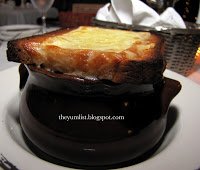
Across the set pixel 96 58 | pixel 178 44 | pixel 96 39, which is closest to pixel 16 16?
pixel 178 44

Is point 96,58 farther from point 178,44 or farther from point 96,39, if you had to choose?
point 178,44

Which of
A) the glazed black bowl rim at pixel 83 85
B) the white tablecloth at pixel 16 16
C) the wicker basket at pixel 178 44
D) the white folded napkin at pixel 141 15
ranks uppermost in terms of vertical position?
the glazed black bowl rim at pixel 83 85

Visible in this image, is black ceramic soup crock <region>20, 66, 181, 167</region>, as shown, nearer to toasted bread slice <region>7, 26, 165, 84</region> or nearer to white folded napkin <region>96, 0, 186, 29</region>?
toasted bread slice <region>7, 26, 165, 84</region>

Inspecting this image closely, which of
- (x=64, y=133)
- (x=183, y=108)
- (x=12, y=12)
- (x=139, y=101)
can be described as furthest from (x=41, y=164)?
(x=12, y=12)

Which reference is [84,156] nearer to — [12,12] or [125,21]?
[125,21]

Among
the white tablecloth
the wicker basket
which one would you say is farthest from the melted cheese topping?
the white tablecloth

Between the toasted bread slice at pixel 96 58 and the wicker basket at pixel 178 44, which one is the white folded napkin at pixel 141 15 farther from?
the toasted bread slice at pixel 96 58

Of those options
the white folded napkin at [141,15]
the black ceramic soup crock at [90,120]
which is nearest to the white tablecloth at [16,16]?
the white folded napkin at [141,15]
